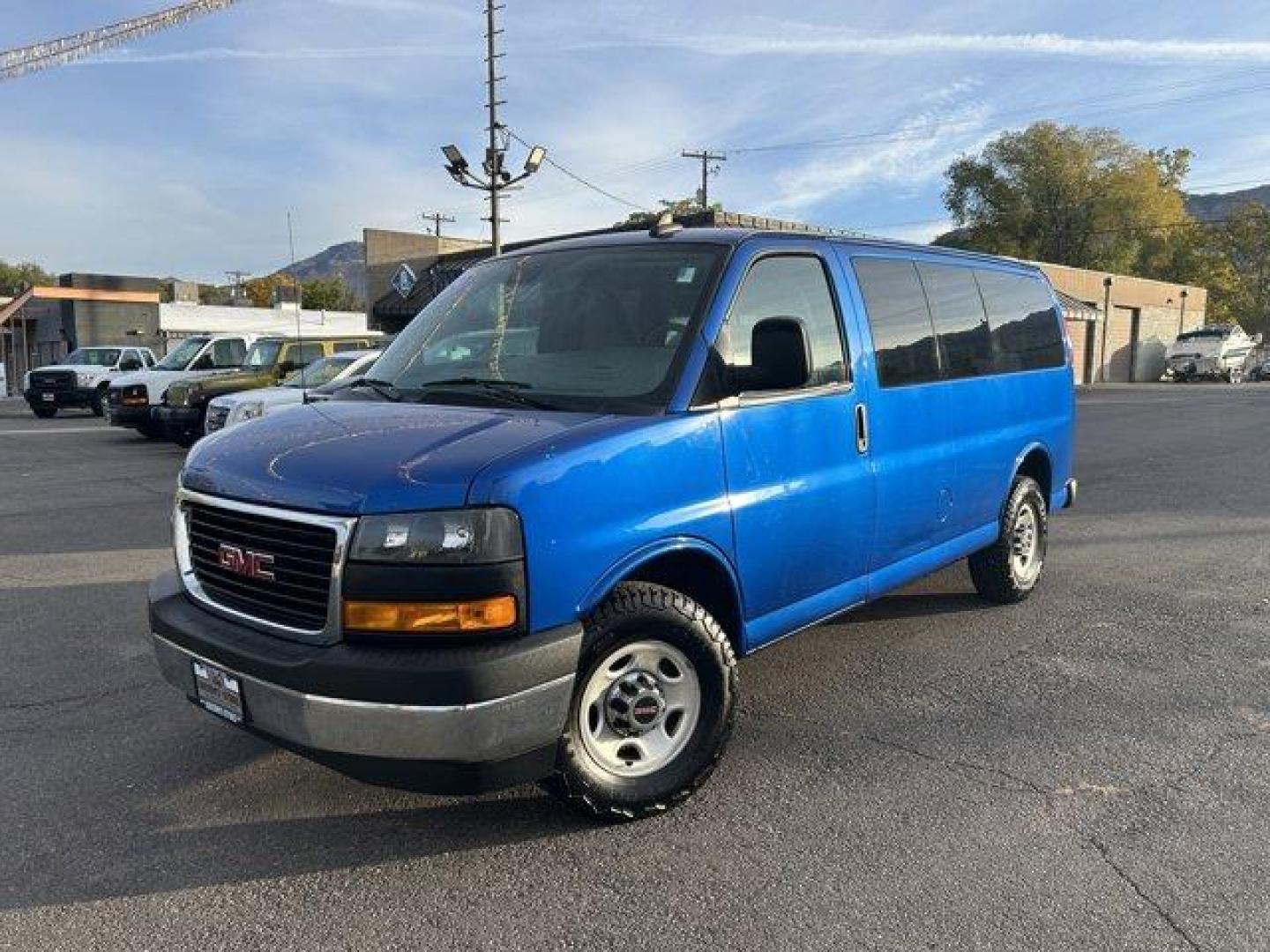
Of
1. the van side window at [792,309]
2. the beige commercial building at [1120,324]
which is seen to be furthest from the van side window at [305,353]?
the beige commercial building at [1120,324]

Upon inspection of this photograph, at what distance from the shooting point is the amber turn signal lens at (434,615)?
2.76 m

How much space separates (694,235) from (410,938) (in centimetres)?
279

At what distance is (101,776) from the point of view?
371cm

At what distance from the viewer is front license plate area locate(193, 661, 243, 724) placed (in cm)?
304

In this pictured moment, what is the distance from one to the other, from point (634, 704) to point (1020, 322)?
405 centimetres

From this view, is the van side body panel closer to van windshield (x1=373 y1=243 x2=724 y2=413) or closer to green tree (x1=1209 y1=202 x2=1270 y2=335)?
van windshield (x1=373 y1=243 x2=724 y2=413)

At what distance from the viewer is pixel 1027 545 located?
604 centimetres

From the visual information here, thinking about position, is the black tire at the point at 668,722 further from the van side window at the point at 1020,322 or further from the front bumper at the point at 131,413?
the front bumper at the point at 131,413

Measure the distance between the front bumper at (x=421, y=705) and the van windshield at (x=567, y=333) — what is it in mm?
1017

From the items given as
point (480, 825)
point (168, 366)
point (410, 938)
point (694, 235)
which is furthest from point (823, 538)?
point (168, 366)

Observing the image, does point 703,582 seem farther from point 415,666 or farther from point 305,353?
point 305,353

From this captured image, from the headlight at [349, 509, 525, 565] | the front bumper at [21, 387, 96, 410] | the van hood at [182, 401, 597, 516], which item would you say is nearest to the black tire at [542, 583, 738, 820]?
the headlight at [349, 509, 525, 565]

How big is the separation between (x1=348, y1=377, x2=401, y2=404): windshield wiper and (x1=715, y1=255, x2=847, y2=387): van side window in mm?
1324

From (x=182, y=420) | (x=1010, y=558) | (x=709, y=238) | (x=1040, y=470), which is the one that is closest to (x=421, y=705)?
(x=709, y=238)
